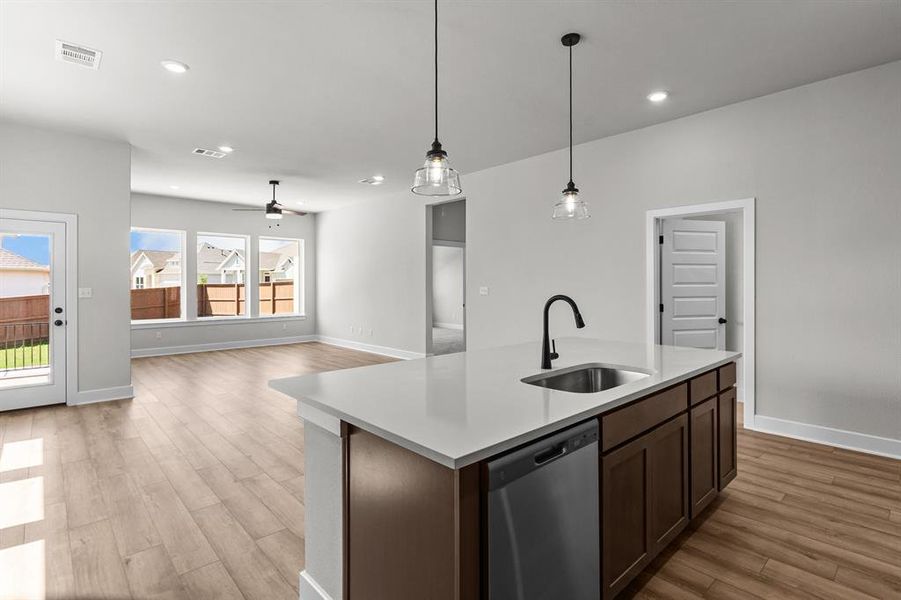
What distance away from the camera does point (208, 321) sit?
8.80 metres

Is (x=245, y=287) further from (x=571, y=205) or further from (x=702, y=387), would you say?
(x=702, y=387)

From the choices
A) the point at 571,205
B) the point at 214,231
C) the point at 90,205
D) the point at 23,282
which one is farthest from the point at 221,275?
the point at 571,205

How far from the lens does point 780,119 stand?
12.4ft

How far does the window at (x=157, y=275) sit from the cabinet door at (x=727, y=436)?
29.0 feet

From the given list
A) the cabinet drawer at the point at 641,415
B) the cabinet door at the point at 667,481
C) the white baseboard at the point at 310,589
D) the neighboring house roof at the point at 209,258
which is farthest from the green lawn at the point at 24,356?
the cabinet door at the point at 667,481

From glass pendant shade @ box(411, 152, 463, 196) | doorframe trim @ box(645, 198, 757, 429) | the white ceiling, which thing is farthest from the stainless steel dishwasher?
doorframe trim @ box(645, 198, 757, 429)

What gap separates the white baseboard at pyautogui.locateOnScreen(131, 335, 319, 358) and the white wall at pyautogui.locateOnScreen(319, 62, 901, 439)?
19.6ft

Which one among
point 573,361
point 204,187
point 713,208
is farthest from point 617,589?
point 204,187

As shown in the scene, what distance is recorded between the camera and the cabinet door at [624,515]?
166 cm

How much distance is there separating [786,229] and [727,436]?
6.94 ft

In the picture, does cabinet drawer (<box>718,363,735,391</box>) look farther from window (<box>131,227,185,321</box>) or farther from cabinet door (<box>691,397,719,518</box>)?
window (<box>131,227,185,321</box>)

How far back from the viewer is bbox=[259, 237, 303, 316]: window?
9.66 meters

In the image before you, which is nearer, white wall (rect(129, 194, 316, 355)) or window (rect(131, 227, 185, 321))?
white wall (rect(129, 194, 316, 355))

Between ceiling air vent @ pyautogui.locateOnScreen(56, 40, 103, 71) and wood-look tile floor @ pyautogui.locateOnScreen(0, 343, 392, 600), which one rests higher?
ceiling air vent @ pyautogui.locateOnScreen(56, 40, 103, 71)
